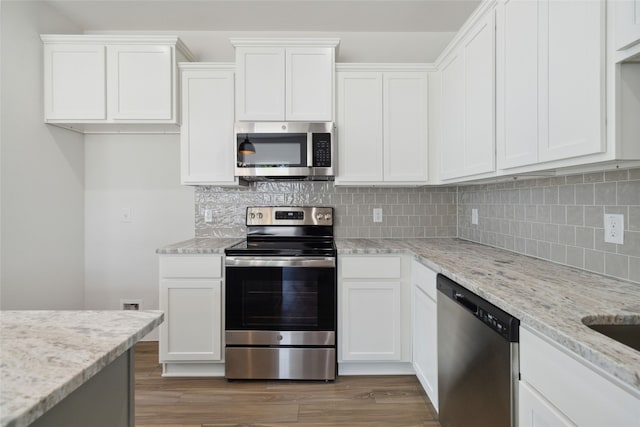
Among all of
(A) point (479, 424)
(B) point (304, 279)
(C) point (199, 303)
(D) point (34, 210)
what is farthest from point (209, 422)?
(D) point (34, 210)

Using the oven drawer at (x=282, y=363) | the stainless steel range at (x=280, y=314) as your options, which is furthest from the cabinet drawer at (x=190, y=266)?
the oven drawer at (x=282, y=363)

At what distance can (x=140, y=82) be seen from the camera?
Answer: 249 centimetres

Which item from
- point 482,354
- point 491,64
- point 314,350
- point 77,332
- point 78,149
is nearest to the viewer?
point 77,332

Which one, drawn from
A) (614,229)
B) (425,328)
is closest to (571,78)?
(614,229)

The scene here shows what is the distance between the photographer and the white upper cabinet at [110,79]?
2.46 m

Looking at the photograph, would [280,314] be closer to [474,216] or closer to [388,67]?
[474,216]

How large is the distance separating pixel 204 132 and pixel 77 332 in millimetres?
1994

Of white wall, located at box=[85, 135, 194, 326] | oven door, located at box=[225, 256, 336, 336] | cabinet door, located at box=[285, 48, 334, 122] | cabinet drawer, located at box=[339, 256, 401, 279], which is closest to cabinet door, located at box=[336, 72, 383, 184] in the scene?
cabinet door, located at box=[285, 48, 334, 122]

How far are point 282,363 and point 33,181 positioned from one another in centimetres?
211

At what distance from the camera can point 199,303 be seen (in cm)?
232

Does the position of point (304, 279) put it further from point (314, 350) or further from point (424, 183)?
point (424, 183)

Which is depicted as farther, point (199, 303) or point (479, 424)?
point (199, 303)

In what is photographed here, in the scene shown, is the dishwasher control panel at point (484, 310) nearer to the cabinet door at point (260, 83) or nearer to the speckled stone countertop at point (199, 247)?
the speckled stone countertop at point (199, 247)

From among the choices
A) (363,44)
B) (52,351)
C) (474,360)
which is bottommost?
(474,360)
